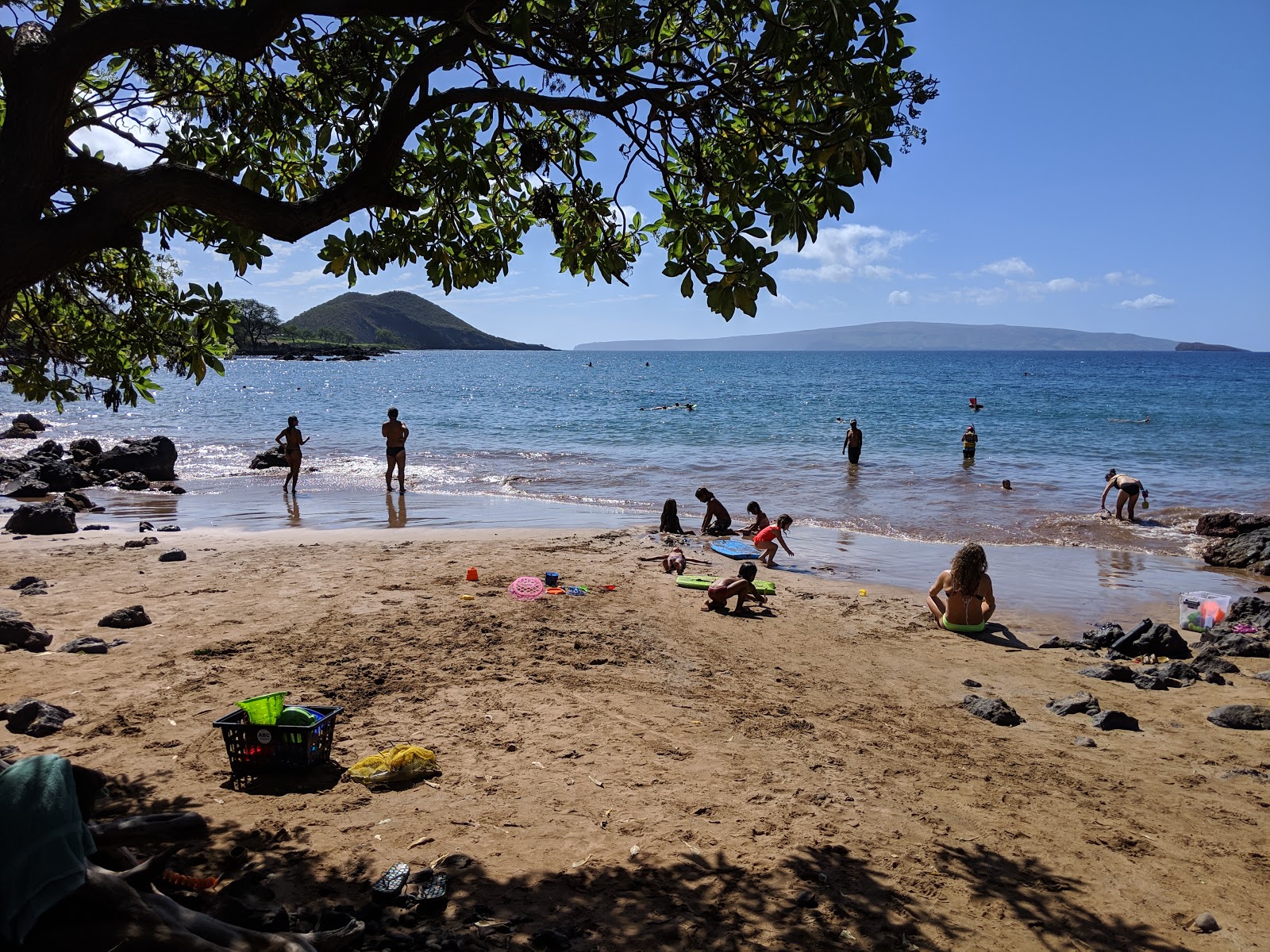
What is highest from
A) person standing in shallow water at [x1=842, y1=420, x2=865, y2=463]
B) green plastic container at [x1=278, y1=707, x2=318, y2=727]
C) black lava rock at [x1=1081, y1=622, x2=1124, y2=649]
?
person standing in shallow water at [x1=842, y1=420, x2=865, y2=463]

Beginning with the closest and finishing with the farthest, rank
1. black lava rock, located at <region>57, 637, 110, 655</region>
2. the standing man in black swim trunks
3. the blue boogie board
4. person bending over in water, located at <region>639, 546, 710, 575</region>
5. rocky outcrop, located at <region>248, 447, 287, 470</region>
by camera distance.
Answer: black lava rock, located at <region>57, 637, 110, 655</region>, person bending over in water, located at <region>639, 546, 710, 575</region>, the blue boogie board, the standing man in black swim trunks, rocky outcrop, located at <region>248, 447, 287, 470</region>

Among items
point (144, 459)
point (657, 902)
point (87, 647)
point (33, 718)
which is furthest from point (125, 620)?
point (144, 459)

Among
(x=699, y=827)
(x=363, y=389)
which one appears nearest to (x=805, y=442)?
(x=699, y=827)

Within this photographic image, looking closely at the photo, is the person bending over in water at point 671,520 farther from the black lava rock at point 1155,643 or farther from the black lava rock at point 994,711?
the black lava rock at point 994,711

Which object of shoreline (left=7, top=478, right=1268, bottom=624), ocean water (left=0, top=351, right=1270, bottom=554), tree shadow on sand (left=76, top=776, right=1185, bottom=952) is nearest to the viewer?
tree shadow on sand (left=76, top=776, right=1185, bottom=952)

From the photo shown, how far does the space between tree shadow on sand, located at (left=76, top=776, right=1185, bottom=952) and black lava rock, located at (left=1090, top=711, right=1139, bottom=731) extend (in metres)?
2.79

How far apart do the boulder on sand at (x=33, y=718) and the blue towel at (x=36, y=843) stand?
3.30 m

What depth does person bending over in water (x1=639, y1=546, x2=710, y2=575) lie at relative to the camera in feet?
38.0

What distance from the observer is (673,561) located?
11625mm

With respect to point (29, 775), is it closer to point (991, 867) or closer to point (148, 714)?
point (148, 714)

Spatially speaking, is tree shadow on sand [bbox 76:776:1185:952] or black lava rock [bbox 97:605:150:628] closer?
tree shadow on sand [bbox 76:776:1185:952]

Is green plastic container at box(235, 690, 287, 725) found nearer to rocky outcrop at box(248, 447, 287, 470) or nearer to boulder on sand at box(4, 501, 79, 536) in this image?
boulder on sand at box(4, 501, 79, 536)

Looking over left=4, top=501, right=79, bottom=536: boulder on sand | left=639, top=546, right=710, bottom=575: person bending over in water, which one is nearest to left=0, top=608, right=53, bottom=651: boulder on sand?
left=639, top=546, right=710, bottom=575: person bending over in water

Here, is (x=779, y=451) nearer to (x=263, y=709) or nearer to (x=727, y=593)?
(x=727, y=593)
